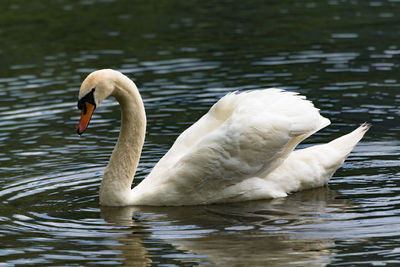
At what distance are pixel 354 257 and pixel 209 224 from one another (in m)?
2.03

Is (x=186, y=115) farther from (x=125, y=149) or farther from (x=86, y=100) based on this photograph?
(x=86, y=100)

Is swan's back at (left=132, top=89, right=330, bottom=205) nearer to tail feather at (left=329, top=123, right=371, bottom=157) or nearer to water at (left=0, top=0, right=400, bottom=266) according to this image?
water at (left=0, top=0, right=400, bottom=266)

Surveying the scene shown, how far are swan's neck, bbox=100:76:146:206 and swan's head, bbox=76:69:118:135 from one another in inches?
7.8

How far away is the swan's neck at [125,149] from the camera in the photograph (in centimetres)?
1114

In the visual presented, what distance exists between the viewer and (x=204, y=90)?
1644 cm

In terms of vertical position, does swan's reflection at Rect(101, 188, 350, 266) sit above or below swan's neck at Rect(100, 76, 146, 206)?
below

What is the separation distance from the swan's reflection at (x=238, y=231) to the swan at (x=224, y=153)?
164mm

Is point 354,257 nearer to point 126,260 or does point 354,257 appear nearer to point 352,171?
point 126,260

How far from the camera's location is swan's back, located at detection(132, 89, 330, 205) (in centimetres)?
1089

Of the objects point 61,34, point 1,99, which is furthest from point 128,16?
point 1,99

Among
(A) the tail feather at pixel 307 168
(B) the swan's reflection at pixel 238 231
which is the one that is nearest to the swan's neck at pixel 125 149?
(B) the swan's reflection at pixel 238 231

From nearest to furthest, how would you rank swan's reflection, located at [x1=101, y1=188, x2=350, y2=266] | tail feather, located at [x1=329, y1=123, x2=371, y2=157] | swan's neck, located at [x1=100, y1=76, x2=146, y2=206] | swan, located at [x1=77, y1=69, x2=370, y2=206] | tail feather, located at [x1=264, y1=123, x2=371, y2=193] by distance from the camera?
swan's reflection, located at [x1=101, y1=188, x2=350, y2=266] < swan, located at [x1=77, y1=69, x2=370, y2=206] < swan's neck, located at [x1=100, y1=76, x2=146, y2=206] < tail feather, located at [x1=264, y1=123, x2=371, y2=193] < tail feather, located at [x1=329, y1=123, x2=371, y2=157]

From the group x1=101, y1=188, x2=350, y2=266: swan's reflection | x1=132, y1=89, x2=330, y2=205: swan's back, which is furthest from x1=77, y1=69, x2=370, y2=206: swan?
x1=101, y1=188, x2=350, y2=266: swan's reflection

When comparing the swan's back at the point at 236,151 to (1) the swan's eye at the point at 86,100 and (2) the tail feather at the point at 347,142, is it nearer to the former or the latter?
(2) the tail feather at the point at 347,142
